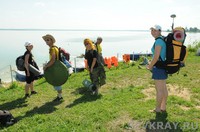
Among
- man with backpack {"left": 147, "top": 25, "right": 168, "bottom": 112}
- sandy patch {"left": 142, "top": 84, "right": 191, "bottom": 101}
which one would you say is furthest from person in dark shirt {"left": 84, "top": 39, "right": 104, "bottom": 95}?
man with backpack {"left": 147, "top": 25, "right": 168, "bottom": 112}

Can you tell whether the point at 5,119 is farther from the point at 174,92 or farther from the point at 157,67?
the point at 174,92

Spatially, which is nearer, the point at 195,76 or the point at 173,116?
the point at 173,116

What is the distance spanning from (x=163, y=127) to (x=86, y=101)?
Answer: 2.71 m

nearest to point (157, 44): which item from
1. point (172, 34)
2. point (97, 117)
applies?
point (172, 34)

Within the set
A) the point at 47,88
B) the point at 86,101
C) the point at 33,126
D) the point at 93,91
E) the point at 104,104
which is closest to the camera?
the point at 33,126

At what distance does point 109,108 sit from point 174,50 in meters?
2.30

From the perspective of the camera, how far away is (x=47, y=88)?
891cm

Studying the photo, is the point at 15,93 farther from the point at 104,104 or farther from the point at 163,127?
the point at 163,127

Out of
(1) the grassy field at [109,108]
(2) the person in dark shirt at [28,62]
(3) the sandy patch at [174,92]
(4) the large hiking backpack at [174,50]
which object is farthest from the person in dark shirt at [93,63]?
(4) the large hiking backpack at [174,50]

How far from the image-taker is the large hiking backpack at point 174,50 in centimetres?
465

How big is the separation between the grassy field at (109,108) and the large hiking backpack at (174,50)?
1183mm

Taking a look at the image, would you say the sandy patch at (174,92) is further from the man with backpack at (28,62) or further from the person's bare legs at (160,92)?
the man with backpack at (28,62)

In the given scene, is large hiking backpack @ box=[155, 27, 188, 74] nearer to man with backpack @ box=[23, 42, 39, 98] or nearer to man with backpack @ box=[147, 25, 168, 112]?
man with backpack @ box=[147, 25, 168, 112]

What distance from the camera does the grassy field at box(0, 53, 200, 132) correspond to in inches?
197
